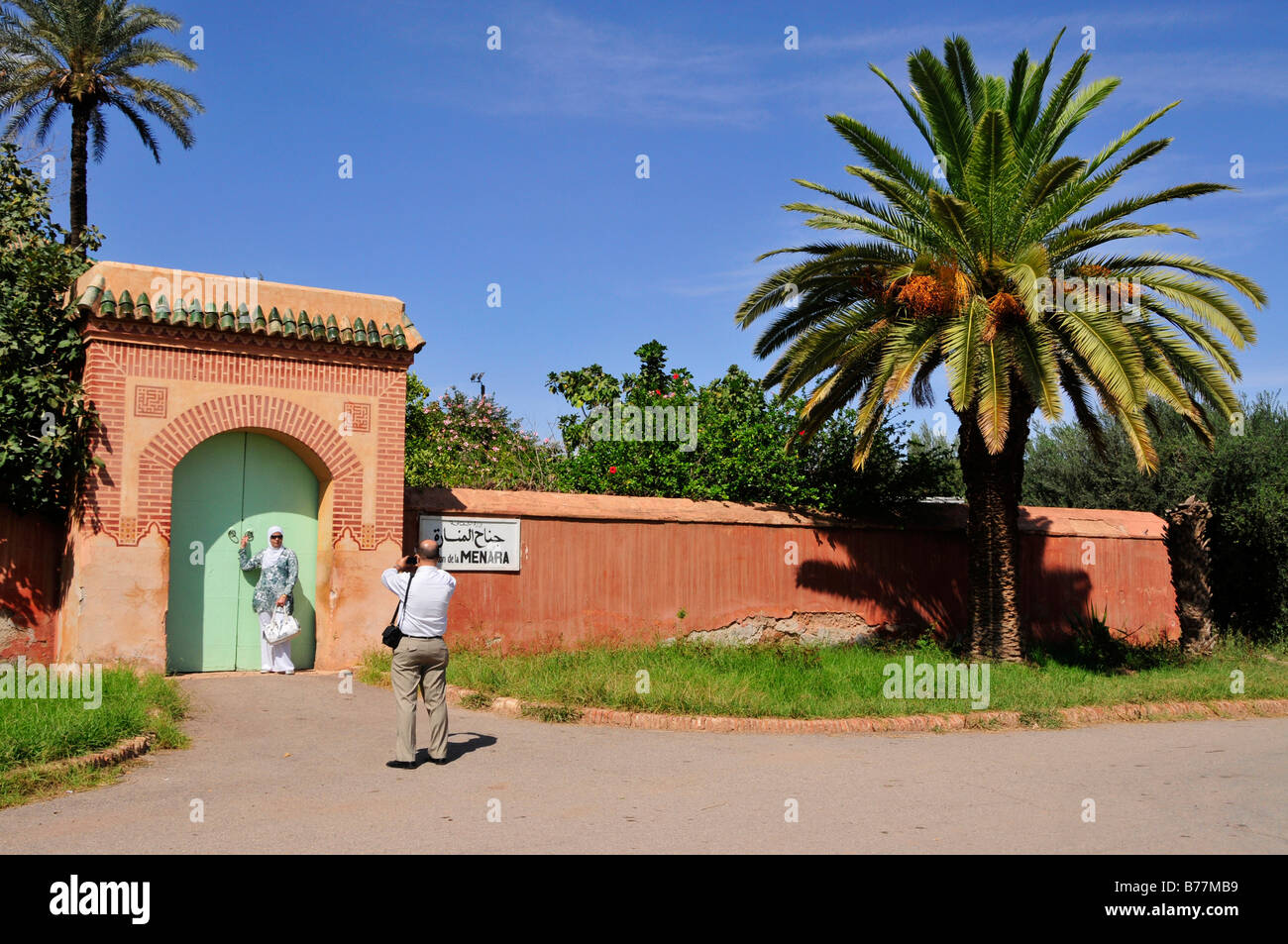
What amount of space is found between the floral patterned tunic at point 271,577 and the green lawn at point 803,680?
1.32 metres

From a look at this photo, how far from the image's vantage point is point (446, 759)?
838 centimetres

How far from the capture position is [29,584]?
38.7ft

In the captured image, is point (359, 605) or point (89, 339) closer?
point (89, 339)

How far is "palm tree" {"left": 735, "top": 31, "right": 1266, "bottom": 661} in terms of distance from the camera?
41.4ft

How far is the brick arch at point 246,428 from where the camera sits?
1171 cm

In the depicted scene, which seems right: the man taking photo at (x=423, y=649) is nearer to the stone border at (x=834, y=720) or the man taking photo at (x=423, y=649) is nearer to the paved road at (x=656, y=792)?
the paved road at (x=656, y=792)

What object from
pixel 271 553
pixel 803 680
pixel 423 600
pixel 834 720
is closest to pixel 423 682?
pixel 423 600

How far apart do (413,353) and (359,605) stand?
10.6 ft

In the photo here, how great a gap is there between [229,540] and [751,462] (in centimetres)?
808

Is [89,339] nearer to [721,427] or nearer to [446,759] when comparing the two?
[446,759]

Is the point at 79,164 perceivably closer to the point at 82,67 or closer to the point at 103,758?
the point at 82,67

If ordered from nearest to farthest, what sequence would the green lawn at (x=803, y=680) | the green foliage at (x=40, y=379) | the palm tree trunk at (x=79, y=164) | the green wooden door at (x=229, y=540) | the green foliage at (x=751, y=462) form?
the green lawn at (x=803, y=680) → the green foliage at (x=40, y=379) → the green wooden door at (x=229, y=540) → the green foliage at (x=751, y=462) → the palm tree trunk at (x=79, y=164)

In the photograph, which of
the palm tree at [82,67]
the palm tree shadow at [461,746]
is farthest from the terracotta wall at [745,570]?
the palm tree at [82,67]
